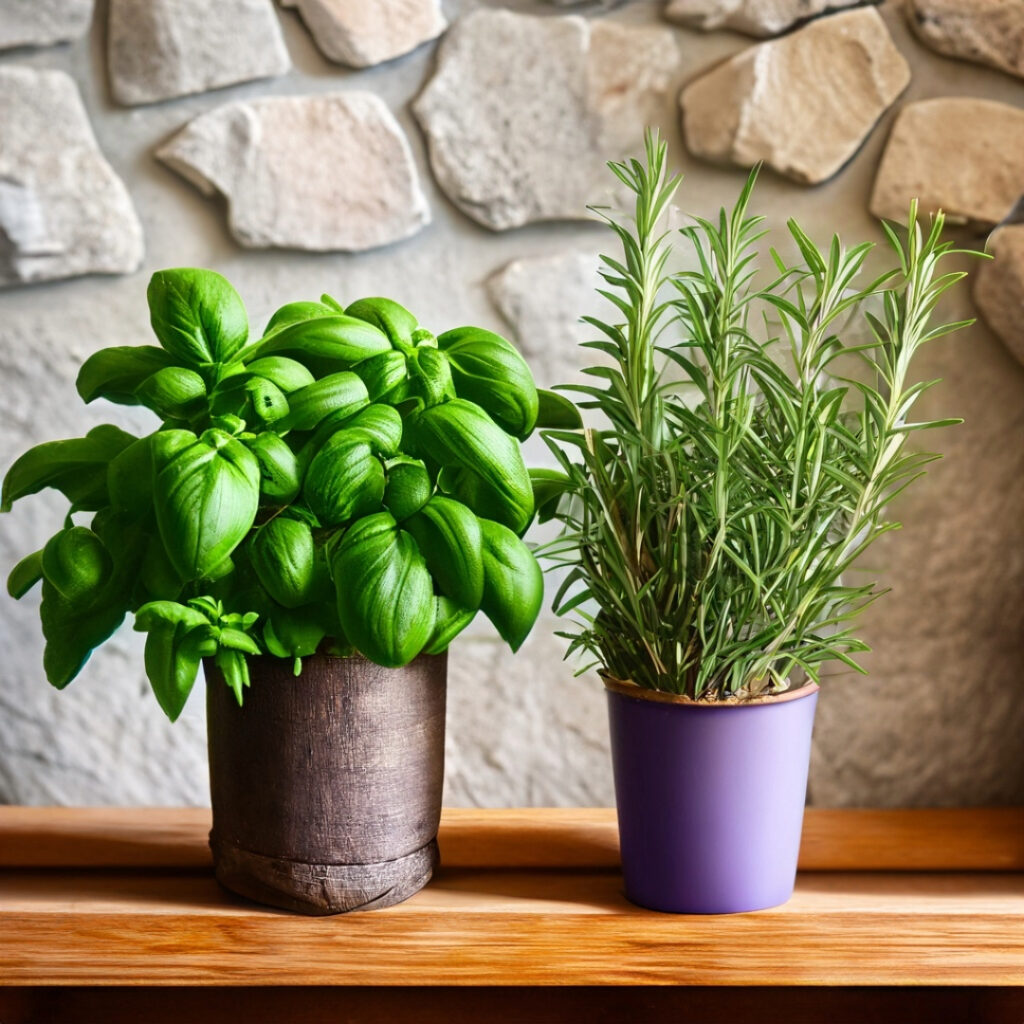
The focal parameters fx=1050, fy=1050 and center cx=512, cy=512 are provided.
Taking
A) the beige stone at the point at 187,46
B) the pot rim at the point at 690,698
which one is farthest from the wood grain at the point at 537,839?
the beige stone at the point at 187,46

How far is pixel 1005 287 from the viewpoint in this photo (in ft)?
2.71

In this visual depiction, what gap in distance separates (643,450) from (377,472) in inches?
6.7

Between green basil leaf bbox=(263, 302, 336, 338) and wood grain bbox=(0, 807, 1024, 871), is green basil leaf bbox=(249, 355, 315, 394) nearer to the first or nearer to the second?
green basil leaf bbox=(263, 302, 336, 338)

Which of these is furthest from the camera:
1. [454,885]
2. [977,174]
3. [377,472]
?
[977,174]

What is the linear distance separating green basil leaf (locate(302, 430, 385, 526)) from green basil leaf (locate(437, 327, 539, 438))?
0.08 metres

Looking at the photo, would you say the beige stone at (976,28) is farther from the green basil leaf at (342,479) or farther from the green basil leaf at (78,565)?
the green basil leaf at (78,565)

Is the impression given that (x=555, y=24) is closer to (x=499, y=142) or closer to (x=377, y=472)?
(x=499, y=142)

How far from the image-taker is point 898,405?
2.04ft

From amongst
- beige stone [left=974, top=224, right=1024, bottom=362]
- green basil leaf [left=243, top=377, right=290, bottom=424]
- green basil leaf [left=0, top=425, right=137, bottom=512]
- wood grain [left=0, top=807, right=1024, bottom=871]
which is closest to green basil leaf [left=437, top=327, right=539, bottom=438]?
green basil leaf [left=243, top=377, right=290, bottom=424]

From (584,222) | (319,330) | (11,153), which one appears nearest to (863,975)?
(319,330)

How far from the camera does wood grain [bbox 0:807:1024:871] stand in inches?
29.3

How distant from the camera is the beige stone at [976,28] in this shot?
823 millimetres

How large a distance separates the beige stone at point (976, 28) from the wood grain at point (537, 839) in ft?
1.96
